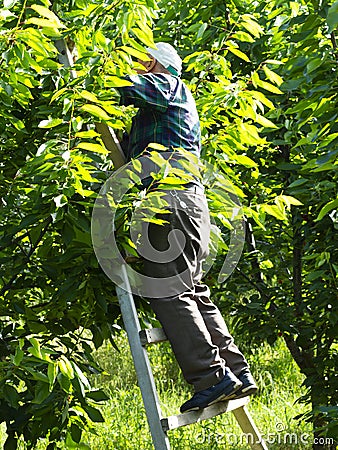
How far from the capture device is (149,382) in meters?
2.48

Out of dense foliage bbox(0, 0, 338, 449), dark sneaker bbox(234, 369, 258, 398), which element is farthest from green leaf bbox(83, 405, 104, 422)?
dark sneaker bbox(234, 369, 258, 398)

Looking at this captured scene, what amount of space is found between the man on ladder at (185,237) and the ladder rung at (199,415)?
3 centimetres

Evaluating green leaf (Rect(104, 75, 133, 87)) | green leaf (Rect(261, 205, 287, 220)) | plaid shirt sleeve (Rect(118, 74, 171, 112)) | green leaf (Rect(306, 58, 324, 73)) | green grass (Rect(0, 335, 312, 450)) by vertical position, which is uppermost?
plaid shirt sleeve (Rect(118, 74, 171, 112))

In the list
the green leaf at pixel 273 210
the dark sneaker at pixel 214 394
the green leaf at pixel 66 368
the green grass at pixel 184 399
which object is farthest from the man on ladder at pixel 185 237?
the green grass at pixel 184 399

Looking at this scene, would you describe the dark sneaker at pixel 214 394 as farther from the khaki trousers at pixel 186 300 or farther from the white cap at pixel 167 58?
the white cap at pixel 167 58

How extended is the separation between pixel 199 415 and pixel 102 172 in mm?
Result: 865

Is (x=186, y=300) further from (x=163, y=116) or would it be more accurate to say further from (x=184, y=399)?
(x=184, y=399)

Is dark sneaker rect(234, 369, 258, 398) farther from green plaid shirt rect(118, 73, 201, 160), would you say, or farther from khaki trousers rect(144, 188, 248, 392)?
green plaid shirt rect(118, 73, 201, 160)

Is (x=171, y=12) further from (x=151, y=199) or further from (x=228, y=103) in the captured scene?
(x=151, y=199)

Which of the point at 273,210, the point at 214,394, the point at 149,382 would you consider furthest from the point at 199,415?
the point at 273,210

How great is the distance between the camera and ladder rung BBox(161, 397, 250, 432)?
2.41 meters

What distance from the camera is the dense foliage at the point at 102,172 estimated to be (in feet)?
7.39

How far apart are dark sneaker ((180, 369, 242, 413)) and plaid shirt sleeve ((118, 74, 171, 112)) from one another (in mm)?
943

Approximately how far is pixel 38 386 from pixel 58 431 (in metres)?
0.37
